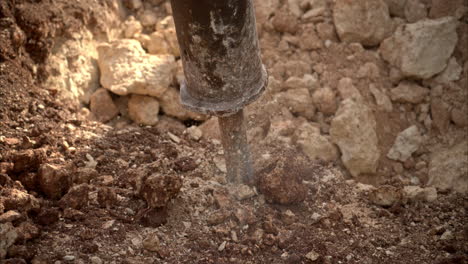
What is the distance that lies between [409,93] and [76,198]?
3.03 metres

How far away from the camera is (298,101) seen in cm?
444

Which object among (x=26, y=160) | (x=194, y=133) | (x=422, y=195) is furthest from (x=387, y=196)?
(x=26, y=160)

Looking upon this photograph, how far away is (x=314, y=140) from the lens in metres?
4.17

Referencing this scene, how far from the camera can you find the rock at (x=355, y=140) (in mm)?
4176

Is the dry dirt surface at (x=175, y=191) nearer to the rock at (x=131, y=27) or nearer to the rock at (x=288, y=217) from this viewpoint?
the rock at (x=288, y=217)

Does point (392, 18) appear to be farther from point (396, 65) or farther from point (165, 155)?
point (165, 155)

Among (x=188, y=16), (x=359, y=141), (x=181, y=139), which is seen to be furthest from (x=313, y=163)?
(x=188, y=16)

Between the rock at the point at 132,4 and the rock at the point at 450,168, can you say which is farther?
the rock at the point at 132,4

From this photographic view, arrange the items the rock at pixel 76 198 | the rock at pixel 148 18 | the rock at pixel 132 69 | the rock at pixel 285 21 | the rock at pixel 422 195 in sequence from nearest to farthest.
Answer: the rock at pixel 76 198, the rock at pixel 422 195, the rock at pixel 132 69, the rock at pixel 285 21, the rock at pixel 148 18

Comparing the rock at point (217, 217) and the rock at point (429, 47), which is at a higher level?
the rock at point (429, 47)

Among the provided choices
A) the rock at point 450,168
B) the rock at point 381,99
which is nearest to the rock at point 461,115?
the rock at point 450,168

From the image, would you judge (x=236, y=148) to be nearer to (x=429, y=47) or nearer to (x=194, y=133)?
(x=194, y=133)

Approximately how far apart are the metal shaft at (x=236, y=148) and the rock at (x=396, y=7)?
2.20m

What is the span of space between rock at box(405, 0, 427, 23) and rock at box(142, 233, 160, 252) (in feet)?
10.4
